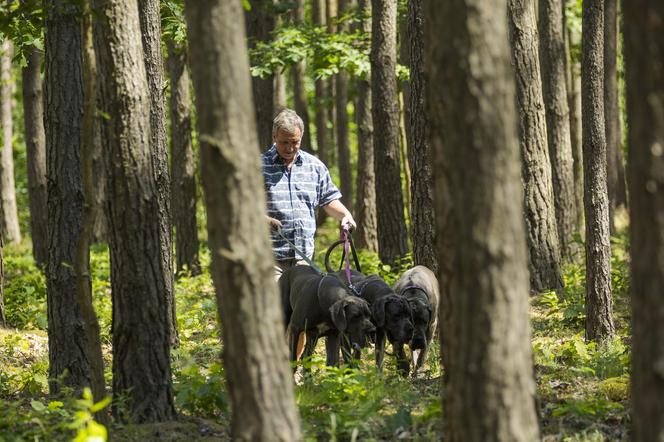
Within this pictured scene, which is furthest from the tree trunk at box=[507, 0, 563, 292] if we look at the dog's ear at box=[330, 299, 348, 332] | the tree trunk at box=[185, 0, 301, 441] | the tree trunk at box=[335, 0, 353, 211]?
the tree trunk at box=[335, 0, 353, 211]

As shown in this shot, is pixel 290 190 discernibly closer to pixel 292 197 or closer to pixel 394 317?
pixel 292 197

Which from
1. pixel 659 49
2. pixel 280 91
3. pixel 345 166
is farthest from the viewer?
pixel 345 166

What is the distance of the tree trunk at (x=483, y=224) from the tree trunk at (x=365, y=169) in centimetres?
1322

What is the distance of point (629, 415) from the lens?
247 inches

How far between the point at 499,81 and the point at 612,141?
613 inches

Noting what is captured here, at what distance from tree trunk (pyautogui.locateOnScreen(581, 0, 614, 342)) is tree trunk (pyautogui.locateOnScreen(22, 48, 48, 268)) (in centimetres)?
1201

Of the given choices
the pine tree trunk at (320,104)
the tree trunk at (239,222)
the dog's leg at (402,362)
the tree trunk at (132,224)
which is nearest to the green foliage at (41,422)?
the tree trunk at (132,224)

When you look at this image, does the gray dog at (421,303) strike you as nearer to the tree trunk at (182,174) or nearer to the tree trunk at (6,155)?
the tree trunk at (182,174)

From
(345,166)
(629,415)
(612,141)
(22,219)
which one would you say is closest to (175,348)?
(629,415)

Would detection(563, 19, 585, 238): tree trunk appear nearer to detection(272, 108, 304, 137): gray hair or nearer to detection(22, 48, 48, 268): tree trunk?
detection(272, 108, 304, 137): gray hair

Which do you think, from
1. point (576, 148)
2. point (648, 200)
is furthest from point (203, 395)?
point (576, 148)

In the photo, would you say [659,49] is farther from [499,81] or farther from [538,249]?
[538,249]

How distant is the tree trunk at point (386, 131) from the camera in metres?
14.8

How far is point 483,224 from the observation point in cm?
419
